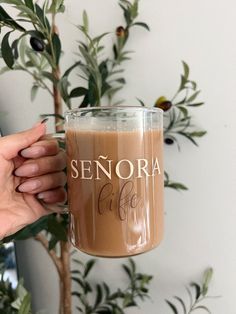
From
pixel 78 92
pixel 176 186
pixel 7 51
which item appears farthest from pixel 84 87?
pixel 176 186

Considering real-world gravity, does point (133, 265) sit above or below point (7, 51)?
below

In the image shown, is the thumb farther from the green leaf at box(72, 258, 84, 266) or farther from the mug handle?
the green leaf at box(72, 258, 84, 266)

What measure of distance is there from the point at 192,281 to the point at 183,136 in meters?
0.47

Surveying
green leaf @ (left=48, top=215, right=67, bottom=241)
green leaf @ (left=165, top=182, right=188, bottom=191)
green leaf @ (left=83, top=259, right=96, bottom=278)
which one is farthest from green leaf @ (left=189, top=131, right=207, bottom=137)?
green leaf @ (left=83, top=259, right=96, bottom=278)

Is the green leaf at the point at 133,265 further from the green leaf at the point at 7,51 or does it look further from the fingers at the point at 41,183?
the green leaf at the point at 7,51

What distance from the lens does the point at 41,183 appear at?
2.48ft

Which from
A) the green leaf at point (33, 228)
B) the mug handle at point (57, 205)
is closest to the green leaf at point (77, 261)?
the green leaf at point (33, 228)

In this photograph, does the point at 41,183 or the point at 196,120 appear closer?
the point at 41,183

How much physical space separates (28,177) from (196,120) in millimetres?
510

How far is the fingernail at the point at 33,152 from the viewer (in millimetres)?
709

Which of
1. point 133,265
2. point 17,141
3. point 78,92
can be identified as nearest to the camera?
point 17,141

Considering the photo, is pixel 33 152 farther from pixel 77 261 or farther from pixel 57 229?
pixel 77 261

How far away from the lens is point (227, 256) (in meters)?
1.00

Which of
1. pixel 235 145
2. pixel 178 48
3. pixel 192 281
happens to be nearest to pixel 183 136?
pixel 235 145
